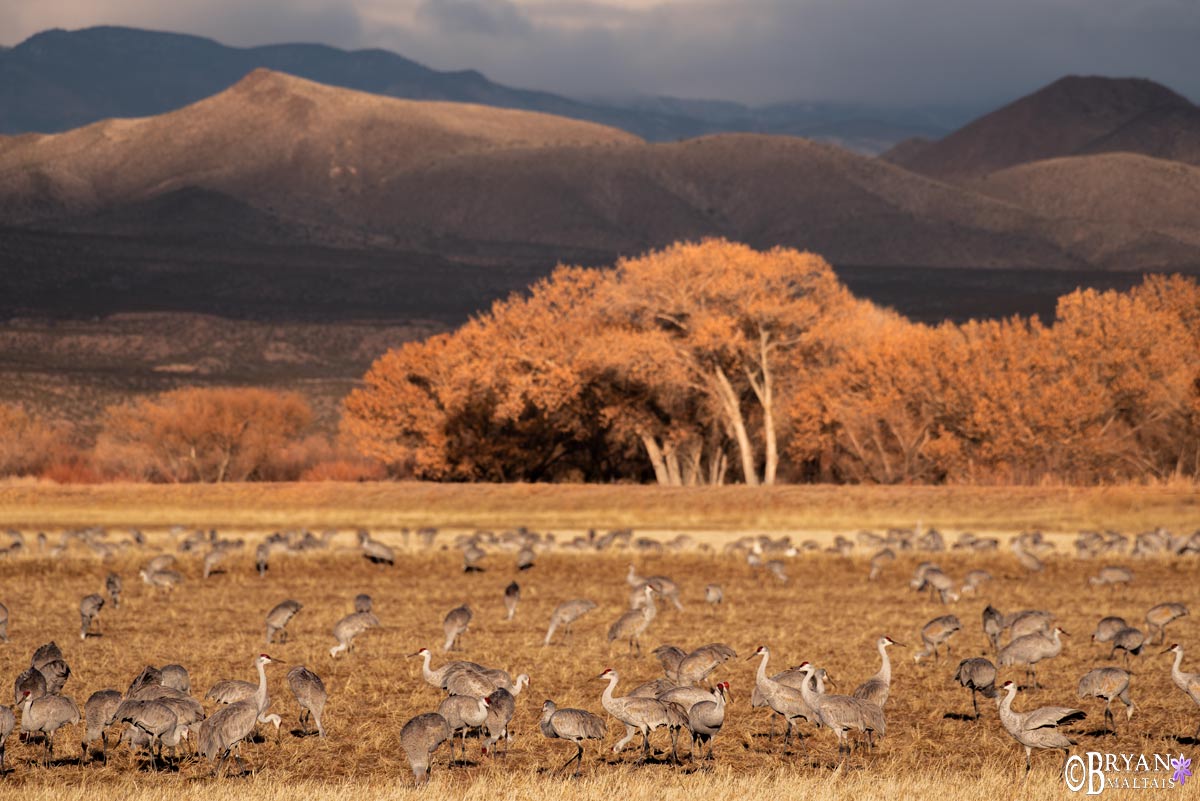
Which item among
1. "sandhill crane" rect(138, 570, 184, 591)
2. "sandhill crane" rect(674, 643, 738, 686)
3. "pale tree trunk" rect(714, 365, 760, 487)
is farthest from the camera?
"pale tree trunk" rect(714, 365, 760, 487)

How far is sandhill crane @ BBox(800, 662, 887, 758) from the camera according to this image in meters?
14.7

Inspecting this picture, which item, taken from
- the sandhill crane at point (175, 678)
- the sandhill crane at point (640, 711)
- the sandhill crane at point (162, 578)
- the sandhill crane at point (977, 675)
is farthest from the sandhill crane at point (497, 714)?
the sandhill crane at point (162, 578)

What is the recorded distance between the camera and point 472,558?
107 feet

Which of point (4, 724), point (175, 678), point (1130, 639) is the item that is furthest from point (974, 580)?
point (4, 724)

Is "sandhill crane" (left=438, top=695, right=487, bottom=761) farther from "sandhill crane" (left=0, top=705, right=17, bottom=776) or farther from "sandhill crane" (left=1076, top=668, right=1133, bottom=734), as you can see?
"sandhill crane" (left=1076, top=668, right=1133, bottom=734)

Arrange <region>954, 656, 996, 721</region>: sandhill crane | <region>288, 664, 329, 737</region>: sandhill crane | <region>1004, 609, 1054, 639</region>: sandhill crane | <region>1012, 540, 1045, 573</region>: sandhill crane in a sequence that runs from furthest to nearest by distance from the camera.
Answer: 1. <region>1012, 540, 1045, 573</region>: sandhill crane
2. <region>1004, 609, 1054, 639</region>: sandhill crane
3. <region>954, 656, 996, 721</region>: sandhill crane
4. <region>288, 664, 329, 737</region>: sandhill crane

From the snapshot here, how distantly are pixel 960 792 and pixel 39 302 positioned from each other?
493ft

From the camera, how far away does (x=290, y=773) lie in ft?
47.3

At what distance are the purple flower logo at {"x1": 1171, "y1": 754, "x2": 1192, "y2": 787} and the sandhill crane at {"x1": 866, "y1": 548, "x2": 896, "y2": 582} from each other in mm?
16469

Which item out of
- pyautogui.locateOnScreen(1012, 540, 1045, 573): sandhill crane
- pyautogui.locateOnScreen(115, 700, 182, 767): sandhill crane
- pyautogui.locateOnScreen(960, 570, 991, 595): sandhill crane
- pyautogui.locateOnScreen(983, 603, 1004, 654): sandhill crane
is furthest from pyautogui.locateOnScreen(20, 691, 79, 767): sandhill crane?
pyautogui.locateOnScreen(1012, 540, 1045, 573): sandhill crane

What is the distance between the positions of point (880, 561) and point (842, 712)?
17537mm

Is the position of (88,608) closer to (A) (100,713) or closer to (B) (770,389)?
(A) (100,713)

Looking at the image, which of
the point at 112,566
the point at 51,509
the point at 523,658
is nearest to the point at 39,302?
the point at 51,509

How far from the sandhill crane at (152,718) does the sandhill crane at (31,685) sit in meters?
1.56
